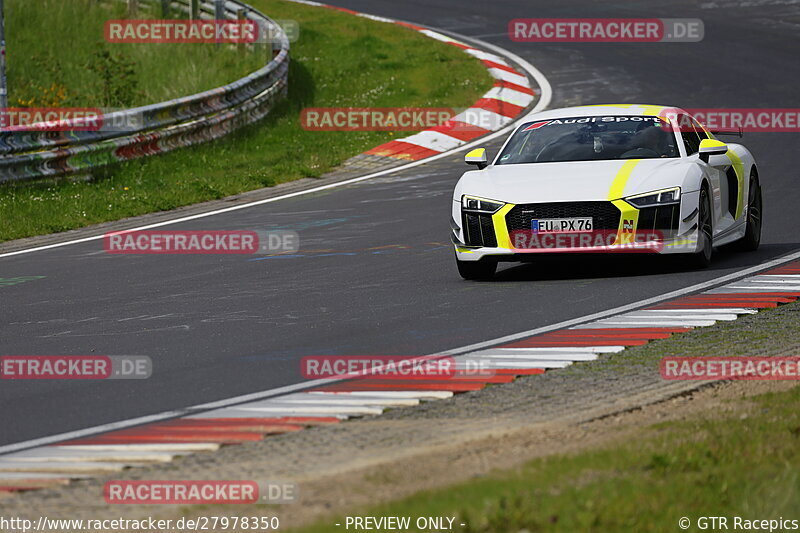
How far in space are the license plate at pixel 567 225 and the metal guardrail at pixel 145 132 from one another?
27.4 ft

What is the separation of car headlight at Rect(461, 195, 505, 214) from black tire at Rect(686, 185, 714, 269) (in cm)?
165

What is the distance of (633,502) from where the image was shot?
17.3 feet

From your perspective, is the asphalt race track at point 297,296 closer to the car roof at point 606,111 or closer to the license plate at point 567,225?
the license plate at point 567,225

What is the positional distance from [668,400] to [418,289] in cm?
445

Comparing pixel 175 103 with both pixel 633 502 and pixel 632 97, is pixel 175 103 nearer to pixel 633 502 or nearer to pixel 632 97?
pixel 632 97

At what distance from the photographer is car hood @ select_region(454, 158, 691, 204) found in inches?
458

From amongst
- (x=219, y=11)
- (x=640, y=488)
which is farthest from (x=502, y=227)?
(x=219, y=11)

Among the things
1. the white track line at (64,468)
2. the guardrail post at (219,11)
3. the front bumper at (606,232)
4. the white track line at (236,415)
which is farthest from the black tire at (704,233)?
the guardrail post at (219,11)

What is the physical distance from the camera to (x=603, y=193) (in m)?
11.6

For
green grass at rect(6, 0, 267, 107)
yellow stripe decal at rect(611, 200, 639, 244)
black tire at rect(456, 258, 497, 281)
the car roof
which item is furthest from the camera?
green grass at rect(6, 0, 267, 107)

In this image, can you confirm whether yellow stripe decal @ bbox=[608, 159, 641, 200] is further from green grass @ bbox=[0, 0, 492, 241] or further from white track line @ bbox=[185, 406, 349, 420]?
green grass @ bbox=[0, 0, 492, 241]

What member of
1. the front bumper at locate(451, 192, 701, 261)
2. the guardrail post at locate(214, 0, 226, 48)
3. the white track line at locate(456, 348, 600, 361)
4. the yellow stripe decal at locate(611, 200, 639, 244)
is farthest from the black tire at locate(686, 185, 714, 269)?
the guardrail post at locate(214, 0, 226, 48)

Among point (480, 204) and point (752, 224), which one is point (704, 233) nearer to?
point (752, 224)

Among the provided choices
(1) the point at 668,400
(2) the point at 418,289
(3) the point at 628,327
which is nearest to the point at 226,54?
(2) the point at 418,289
